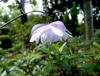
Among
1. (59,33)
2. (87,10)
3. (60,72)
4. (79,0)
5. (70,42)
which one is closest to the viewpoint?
(59,33)

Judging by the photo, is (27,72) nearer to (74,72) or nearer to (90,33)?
(74,72)

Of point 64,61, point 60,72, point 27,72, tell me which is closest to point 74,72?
point 60,72

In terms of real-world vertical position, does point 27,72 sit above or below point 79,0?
below

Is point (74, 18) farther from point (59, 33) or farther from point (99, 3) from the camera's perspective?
point (99, 3)

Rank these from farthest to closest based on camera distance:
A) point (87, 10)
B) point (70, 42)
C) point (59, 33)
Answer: point (87, 10)
point (70, 42)
point (59, 33)

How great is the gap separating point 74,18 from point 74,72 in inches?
30.9

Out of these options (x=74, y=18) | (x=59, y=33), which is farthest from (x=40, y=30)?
(x=74, y=18)

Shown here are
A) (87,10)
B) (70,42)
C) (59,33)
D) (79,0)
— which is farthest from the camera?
(79,0)

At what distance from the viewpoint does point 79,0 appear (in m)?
4.52

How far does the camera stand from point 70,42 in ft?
5.38

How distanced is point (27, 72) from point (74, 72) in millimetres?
670

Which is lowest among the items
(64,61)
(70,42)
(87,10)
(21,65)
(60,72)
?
(60,72)

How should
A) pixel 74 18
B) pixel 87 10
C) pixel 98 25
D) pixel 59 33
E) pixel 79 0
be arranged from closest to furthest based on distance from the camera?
pixel 59 33, pixel 74 18, pixel 87 10, pixel 79 0, pixel 98 25

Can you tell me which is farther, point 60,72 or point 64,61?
point 60,72
